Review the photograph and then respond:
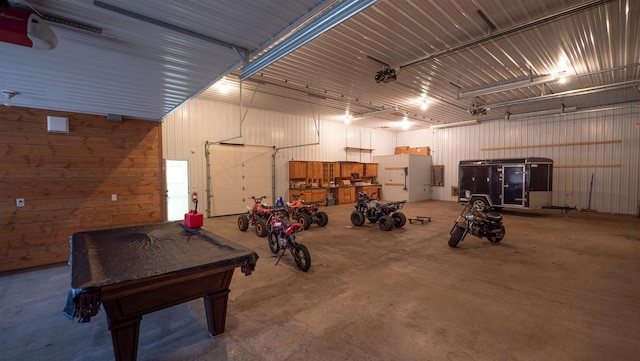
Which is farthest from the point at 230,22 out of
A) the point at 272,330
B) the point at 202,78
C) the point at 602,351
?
the point at 602,351

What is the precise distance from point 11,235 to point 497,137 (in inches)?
622

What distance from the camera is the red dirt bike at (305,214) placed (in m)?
7.42

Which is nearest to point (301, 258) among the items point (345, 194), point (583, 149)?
point (345, 194)

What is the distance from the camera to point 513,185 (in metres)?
9.45

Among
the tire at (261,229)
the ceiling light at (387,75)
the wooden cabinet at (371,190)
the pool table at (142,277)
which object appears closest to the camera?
the pool table at (142,277)

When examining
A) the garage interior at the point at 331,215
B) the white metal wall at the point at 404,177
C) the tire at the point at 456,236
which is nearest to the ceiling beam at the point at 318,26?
the garage interior at the point at 331,215

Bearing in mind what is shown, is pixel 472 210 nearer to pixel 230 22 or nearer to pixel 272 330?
pixel 272 330

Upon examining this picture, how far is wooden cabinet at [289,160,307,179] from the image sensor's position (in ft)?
38.1

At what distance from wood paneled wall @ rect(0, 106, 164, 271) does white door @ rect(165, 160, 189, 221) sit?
3.29 m

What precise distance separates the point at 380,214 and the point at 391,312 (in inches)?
189

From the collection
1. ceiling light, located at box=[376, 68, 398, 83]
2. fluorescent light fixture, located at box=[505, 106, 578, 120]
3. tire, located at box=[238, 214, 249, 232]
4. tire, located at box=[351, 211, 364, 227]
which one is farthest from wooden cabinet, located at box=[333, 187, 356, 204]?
fluorescent light fixture, located at box=[505, 106, 578, 120]

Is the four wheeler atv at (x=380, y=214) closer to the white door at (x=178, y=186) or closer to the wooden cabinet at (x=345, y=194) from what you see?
the wooden cabinet at (x=345, y=194)

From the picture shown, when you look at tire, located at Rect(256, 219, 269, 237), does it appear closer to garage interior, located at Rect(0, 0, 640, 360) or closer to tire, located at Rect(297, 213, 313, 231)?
garage interior, located at Rect(0, 0, 640, 360)

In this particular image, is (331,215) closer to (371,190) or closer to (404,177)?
(371,190)
